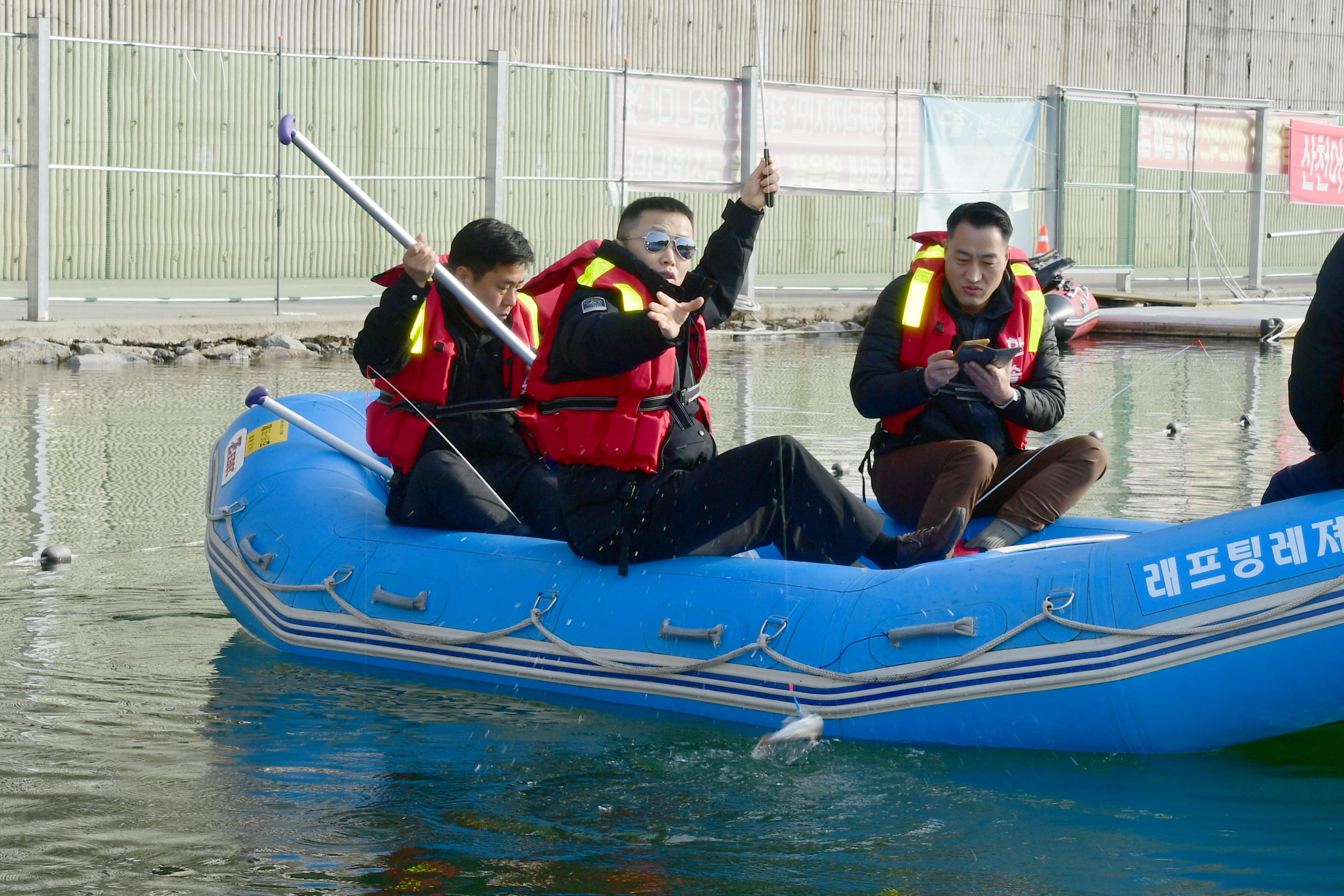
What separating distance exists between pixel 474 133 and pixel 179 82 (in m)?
3.08

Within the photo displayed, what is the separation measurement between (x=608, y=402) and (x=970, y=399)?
124 centimetres

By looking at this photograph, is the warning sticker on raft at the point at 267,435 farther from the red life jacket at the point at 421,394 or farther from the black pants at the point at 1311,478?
the black pants at the point at 1311,478

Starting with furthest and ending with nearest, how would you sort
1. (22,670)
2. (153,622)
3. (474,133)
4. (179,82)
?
(474,133), (179,82), (153,622), (22,670)

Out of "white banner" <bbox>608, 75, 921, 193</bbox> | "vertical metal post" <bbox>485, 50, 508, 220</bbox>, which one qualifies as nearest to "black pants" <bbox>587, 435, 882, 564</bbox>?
"vertical metal post" <bbox>485, 50, 508, 220</bbox>

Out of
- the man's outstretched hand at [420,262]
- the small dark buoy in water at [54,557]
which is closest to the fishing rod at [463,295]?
the man's outstretched hand at [420,262]

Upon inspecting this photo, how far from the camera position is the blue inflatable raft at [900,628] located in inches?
152

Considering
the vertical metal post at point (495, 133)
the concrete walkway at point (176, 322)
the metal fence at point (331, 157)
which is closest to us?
the concrete walkway at point (176, 322)

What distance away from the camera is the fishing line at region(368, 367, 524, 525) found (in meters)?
4.98

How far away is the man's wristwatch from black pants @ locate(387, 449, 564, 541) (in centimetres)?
123

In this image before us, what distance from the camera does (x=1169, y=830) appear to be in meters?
3.64

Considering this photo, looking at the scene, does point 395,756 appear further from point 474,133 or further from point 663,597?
point 474,133

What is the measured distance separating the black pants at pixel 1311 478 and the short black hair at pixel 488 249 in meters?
2.09

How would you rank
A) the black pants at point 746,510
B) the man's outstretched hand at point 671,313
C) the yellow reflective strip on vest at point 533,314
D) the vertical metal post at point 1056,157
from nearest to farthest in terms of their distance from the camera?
1. the man's outstretched hand at point 671,313
2. the black pants at point 746,510
3. the yellow reflective strip on vest at point 533,314
4. the vertical metal post at point 1056,157

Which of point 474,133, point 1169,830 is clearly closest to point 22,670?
point 1169,830
